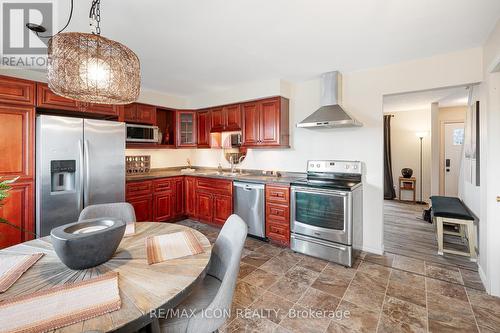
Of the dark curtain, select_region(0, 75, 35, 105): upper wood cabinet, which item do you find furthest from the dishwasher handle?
the dark curtain

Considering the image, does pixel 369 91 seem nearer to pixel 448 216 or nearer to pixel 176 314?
pixel 448 216

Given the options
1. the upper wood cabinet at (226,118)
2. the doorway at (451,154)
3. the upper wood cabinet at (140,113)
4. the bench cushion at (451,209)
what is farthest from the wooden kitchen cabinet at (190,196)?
the doorway at (451,154)

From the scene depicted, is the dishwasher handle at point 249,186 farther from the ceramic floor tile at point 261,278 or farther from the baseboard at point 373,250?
the baseboard at point 373,250

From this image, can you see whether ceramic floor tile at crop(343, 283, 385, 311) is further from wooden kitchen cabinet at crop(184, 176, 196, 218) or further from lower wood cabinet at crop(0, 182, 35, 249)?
lower wood cabinet at crop(0, 182, 35, 249)

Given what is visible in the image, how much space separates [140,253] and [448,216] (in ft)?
11.9

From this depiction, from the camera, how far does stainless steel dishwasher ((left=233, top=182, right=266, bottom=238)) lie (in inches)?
136

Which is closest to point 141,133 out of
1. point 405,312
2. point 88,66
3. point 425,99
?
point 88,66

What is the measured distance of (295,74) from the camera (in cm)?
339

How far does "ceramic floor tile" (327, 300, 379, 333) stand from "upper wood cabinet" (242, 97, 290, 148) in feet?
7.51

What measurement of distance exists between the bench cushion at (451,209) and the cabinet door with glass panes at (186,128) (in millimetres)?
4178

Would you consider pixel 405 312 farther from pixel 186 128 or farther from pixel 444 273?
pixel 186 128

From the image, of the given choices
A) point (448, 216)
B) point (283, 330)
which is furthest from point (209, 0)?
point (448, 216)

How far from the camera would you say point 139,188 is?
3693 mm

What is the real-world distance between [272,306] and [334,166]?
2095mm
